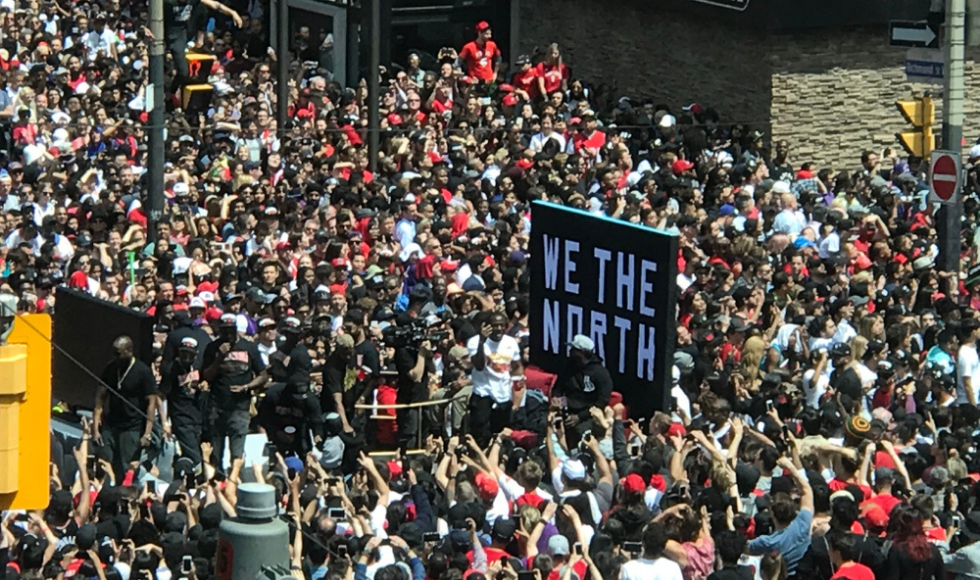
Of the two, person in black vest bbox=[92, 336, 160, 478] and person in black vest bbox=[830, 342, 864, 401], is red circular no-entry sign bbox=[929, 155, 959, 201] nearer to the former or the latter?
person in black vest bbox=[830, 342, 864, 401]

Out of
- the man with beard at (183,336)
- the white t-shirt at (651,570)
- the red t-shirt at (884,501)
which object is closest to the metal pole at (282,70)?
the man with beard at (183,336)

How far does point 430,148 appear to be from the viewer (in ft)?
86.4

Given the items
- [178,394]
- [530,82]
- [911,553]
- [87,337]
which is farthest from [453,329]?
[530,82]

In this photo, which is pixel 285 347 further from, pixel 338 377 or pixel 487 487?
pixel 487 487

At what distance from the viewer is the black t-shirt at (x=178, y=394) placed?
1802 centimetres

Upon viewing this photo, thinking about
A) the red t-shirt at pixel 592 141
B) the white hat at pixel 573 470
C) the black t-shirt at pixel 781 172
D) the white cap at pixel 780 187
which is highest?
the red t-shirt at pixel 592 141

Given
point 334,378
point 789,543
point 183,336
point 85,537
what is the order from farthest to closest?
1. point 334,378
2. point 183,336
3. point 85,537
4. point 789,543

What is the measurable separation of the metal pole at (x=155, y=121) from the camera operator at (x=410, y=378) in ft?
16.6

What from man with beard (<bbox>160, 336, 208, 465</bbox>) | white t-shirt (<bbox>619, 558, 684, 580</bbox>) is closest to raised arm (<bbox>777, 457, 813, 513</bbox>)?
white t-shirt (<bbox>619, 558, 684, 580</bbox>)

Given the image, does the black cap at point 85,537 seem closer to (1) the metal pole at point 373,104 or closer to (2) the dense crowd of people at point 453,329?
(2) the dense crowd of people at point 453,329

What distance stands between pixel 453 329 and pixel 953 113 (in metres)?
5.73

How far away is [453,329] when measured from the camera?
64.8ft

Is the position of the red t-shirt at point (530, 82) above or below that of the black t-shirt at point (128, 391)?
above

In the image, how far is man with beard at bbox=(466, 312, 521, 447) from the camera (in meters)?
18.7
